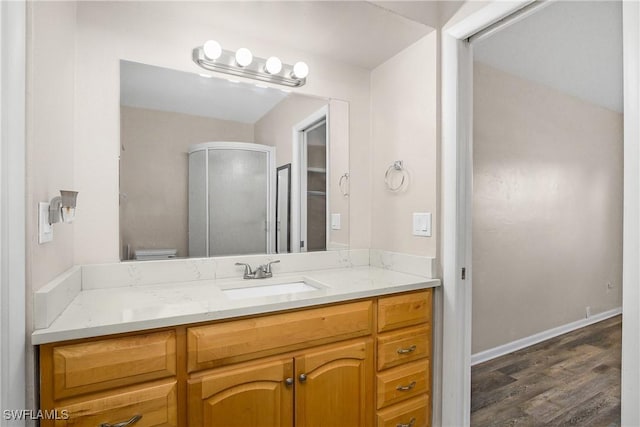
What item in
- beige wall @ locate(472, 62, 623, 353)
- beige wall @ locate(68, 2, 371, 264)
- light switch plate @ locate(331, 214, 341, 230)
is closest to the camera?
beige wall @ locate(68, 2, 371, 264)

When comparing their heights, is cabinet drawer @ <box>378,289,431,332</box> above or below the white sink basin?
below

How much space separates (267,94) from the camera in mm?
1818

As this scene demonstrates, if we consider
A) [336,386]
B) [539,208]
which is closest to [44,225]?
[336,386]

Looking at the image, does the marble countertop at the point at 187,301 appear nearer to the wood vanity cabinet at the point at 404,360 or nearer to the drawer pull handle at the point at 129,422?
the wood vanity cabinet at the point at 404,360

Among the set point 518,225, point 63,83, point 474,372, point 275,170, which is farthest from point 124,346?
point 518,225

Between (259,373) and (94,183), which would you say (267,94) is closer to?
(94,183)

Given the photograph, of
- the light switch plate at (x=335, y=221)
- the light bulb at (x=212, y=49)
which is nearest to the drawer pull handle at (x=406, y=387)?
the light switch plate at (x=335, y=221)

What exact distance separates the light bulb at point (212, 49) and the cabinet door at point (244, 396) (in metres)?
1.36

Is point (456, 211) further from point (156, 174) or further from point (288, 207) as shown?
point (156, 174)

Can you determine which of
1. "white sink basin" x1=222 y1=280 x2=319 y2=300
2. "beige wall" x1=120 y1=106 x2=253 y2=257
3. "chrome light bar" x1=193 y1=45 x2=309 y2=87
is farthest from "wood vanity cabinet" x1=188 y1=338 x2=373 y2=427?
"chrome light bar" x1=193 y1=45 x2=309 y2=87

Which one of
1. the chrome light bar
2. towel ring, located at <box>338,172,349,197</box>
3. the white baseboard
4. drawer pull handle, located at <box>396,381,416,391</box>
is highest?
the chrome light bar

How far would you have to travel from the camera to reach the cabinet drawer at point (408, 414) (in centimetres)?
150

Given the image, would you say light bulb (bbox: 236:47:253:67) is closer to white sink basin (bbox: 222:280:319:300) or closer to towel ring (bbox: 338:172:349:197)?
towel ring (bbox: 338:172:349:197)

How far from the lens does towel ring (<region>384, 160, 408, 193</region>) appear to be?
6.08 ft
